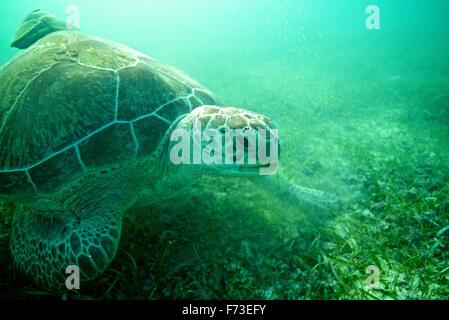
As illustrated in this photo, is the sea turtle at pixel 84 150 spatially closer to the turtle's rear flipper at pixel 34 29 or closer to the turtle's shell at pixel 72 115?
the turtle's shell at pixel 72 115

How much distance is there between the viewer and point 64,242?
1.51m

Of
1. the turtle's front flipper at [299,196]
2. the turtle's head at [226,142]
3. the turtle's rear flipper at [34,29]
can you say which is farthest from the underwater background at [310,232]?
the turtle's rear flipper at [34,29]

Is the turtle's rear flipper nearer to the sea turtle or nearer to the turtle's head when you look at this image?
the sea turtle

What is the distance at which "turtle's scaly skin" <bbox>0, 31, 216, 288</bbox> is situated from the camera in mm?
1530

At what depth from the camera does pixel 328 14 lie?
169ft

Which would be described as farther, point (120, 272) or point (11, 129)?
point (11, 129)

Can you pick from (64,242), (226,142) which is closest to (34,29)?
(64,242)

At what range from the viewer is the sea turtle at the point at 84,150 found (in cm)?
155

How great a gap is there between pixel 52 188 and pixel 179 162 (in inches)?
36.9

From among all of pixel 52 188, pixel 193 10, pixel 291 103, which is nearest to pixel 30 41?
pixel 52 188

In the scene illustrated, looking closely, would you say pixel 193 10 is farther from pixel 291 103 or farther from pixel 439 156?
pixel 439 156

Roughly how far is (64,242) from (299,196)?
7.06 feet

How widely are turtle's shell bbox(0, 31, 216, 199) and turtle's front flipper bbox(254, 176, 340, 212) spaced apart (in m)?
1.27

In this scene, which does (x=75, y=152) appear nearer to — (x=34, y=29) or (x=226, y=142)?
(x=226, y=142)
